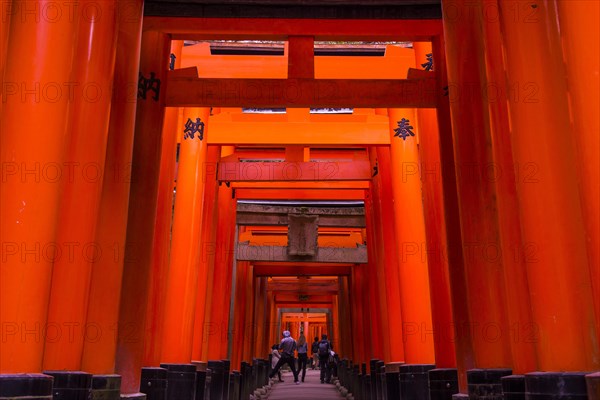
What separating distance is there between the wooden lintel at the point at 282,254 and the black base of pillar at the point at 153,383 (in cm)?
779

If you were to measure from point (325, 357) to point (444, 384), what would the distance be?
52.1ft

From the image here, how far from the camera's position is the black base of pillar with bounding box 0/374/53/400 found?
2.91m

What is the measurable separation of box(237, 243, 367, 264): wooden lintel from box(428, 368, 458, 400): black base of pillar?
8204 millimetres

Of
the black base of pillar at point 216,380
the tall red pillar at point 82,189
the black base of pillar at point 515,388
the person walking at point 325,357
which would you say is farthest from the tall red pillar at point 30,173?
the person walking at point 325,357

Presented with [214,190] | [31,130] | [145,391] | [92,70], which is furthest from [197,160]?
[31,130]

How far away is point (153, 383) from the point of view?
261 inches

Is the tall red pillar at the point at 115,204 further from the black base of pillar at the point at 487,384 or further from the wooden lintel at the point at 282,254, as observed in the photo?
the wooden lintel at the point at 282,254

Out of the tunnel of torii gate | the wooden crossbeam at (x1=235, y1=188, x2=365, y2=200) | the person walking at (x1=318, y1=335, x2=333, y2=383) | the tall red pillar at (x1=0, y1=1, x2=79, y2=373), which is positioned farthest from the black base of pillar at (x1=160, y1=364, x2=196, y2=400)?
the person walking at (x1=318, y1=335, x2=333, y2=383)

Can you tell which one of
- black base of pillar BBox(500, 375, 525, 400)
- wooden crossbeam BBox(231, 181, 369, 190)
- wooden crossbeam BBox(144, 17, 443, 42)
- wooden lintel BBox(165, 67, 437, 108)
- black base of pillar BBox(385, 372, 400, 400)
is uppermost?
wooden crossbeam BBox(231, 181, 369, 190)

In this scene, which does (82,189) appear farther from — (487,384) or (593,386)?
(593,386)

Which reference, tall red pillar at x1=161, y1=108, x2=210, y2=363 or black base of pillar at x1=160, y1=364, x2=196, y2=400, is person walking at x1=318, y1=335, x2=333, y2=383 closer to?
tall red pillar at x1=161, y1=108, x2=210, y2=363

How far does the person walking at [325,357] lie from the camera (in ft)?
70.2

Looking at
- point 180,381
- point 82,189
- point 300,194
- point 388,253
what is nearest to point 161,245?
point 180,381

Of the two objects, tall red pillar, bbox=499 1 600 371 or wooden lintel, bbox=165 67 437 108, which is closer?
tall red pillar, bbox=499 1 600 371
